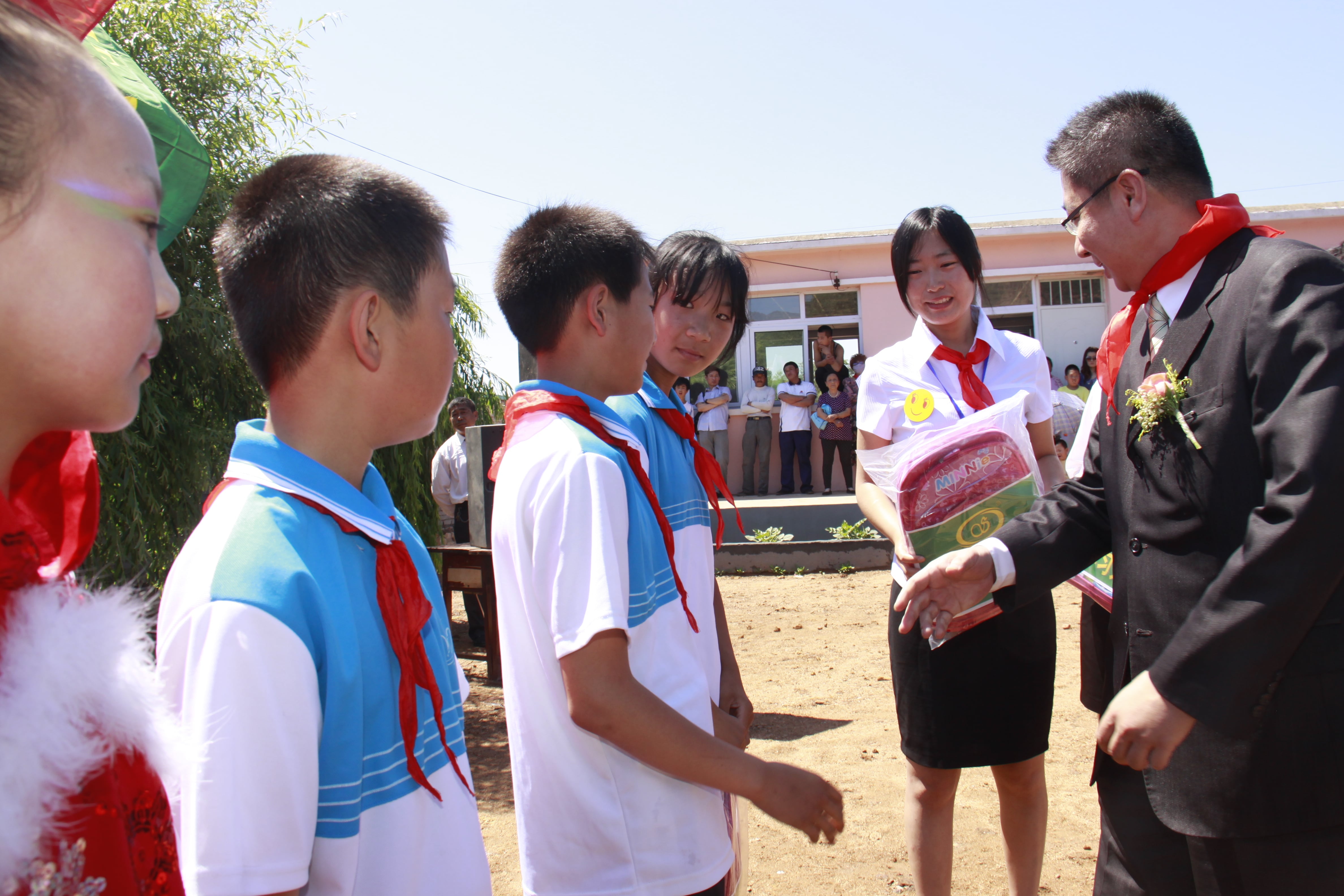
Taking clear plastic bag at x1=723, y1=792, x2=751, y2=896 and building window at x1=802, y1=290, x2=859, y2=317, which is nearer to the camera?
clear plastic bag at x1=723, y1=792, x2=751, y2=896

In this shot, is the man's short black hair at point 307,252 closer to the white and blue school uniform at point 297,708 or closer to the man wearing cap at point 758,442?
the white and blue school uniform at point 297,708

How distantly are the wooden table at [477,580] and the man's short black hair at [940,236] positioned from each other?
4.17m

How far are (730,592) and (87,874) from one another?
8253mm

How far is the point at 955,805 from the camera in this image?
158 inches

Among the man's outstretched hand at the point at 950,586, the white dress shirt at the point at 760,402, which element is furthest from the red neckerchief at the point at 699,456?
the white dress shirt at the point at 760,402

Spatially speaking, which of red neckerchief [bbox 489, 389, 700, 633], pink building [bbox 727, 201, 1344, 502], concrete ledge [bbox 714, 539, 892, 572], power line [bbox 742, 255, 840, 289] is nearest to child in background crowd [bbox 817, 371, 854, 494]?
pink building [bbox 727, 201, 1344, 502]

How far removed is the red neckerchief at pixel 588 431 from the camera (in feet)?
5.73

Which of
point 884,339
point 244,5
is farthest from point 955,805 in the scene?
point 884,339

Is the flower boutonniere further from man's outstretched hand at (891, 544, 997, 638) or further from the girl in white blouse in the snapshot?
the girl in white blouse

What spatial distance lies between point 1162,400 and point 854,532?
8.54 meters

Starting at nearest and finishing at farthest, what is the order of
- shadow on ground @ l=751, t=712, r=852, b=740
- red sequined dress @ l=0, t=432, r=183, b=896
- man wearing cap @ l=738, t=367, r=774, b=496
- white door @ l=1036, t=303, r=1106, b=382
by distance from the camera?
red sequined dress @ l=0, t=432, r=183, b=896, shadow on ground @ l=751, t=712, r=852, b=740, man wearing cap @ l=738, t=367, r=774, b=496, white door @ l=1036, t=303, r=1106, b=382

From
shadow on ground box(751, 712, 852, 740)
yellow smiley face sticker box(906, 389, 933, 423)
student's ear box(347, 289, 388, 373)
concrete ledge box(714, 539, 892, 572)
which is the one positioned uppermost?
student's ear box(347, 289, 388, 373)

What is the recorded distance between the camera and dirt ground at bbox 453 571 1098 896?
3426mm

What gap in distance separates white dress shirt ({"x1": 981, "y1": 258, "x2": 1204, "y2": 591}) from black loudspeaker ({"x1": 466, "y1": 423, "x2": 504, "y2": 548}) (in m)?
4.16
